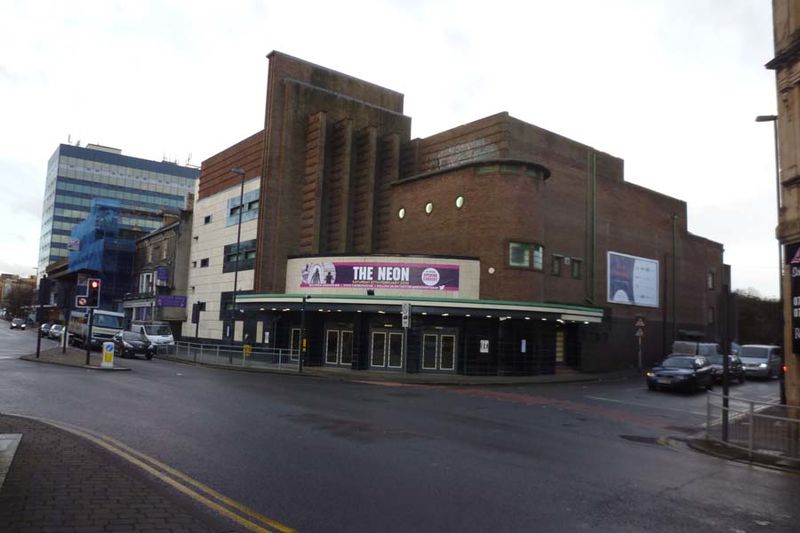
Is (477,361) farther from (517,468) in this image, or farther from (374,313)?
(517,468)

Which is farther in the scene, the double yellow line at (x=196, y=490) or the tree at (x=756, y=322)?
the tree at (x=756, y=322)

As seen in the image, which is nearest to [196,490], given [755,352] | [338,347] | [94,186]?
[338,347]

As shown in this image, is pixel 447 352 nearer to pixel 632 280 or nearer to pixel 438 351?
pixel 438 351

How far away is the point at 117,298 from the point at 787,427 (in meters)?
75.6

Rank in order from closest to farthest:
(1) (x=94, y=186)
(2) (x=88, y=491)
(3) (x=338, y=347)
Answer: (2) (x=88, y=491) < (3) (x=338, y=347) < (1) (x=94, y=186)

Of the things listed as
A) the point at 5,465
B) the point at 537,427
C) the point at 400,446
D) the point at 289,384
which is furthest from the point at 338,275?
the point at 5,465

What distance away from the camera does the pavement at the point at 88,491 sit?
18.1 ft

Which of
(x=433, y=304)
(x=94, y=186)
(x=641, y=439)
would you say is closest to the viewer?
(x=641, y=439)

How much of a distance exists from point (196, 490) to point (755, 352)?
34.4m

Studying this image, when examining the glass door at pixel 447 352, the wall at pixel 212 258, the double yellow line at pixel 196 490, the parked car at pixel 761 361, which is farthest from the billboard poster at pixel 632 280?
the double yellow line at pixel 196 490

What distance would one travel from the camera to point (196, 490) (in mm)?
6809

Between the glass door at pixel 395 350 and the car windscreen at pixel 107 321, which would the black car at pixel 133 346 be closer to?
the car windscreen at pixel 107 321

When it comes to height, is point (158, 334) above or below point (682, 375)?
above

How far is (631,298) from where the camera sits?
138 ft
